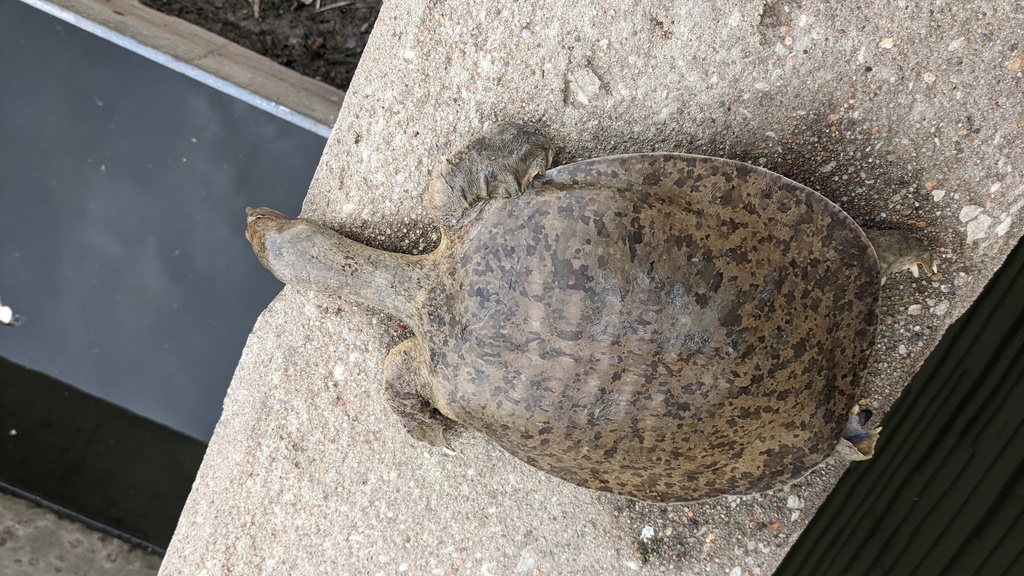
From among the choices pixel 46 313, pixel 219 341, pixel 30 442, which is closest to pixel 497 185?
pixel 219 341

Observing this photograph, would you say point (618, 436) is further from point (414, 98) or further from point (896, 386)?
point (414, 98)

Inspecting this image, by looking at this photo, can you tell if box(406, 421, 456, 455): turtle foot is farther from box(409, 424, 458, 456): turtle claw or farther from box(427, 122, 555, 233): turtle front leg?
box(427, 122, 555, 233): turtle front leg

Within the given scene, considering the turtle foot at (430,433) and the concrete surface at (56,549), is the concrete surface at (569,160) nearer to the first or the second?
the turtle foot at (430,433)

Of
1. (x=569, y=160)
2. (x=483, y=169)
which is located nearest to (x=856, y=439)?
(x=569, y=160)

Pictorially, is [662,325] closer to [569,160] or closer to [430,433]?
[569,160]

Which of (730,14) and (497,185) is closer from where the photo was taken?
(497,185)

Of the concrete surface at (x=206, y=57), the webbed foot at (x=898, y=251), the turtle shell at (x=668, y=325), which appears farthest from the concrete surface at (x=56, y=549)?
the webbed foot at (x=898, y=251)
